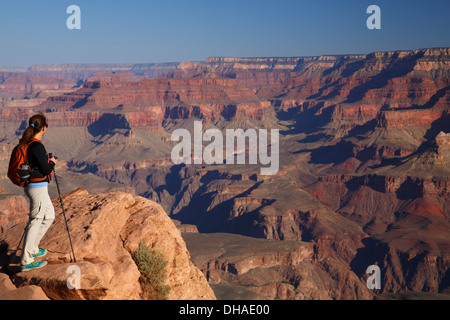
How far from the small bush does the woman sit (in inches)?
142

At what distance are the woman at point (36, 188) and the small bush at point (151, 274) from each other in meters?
3.60

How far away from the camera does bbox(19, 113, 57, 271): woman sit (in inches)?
504

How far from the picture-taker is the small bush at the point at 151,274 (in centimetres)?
1641

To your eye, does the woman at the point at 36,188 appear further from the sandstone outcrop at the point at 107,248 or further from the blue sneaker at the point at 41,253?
the sandstone outcrop at the point at 107,248

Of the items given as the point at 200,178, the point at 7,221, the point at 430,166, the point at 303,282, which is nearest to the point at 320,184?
the point at 430,166

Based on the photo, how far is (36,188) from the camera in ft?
43.3

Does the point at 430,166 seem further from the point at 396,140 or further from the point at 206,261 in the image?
the point at 206,261

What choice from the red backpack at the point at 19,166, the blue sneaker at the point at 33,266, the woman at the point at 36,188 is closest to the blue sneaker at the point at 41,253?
the woman at the point at 36,188

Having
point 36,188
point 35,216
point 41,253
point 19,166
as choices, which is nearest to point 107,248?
point 41,253

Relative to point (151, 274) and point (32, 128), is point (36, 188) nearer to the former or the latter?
point (32, 128)

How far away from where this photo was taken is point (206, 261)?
7700cm

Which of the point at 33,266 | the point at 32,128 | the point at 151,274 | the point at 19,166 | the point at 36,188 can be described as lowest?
the point at 151,274

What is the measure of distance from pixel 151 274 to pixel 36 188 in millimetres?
5281
